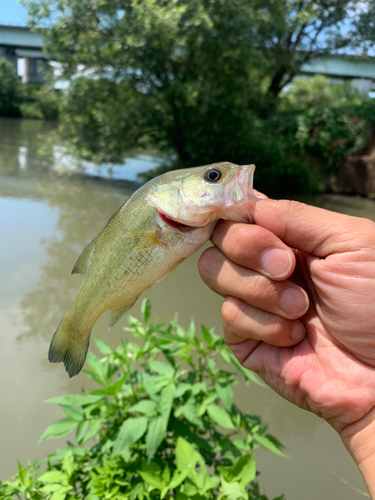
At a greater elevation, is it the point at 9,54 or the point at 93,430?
the point at 9,54

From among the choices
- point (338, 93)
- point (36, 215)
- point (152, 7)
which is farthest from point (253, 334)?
point (338, 93)

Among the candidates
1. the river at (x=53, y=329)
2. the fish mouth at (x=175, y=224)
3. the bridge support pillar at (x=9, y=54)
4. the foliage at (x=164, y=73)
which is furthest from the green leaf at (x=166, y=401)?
the bridge support pillar at (x=9, y=54)

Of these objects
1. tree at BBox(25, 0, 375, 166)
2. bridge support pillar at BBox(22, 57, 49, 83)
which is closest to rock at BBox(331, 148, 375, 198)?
tree at BBox(25, 0, 375, 166)

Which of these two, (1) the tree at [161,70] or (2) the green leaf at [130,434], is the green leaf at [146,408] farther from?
(1) the tree at [161,70]

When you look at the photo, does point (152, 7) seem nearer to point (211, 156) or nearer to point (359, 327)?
point (211, 156)

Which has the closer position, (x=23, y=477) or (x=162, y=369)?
(x=23, y=477)

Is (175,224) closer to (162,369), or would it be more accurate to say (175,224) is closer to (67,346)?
(67,346)

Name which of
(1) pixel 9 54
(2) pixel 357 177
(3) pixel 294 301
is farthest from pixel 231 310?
(1) pixel 9 54
